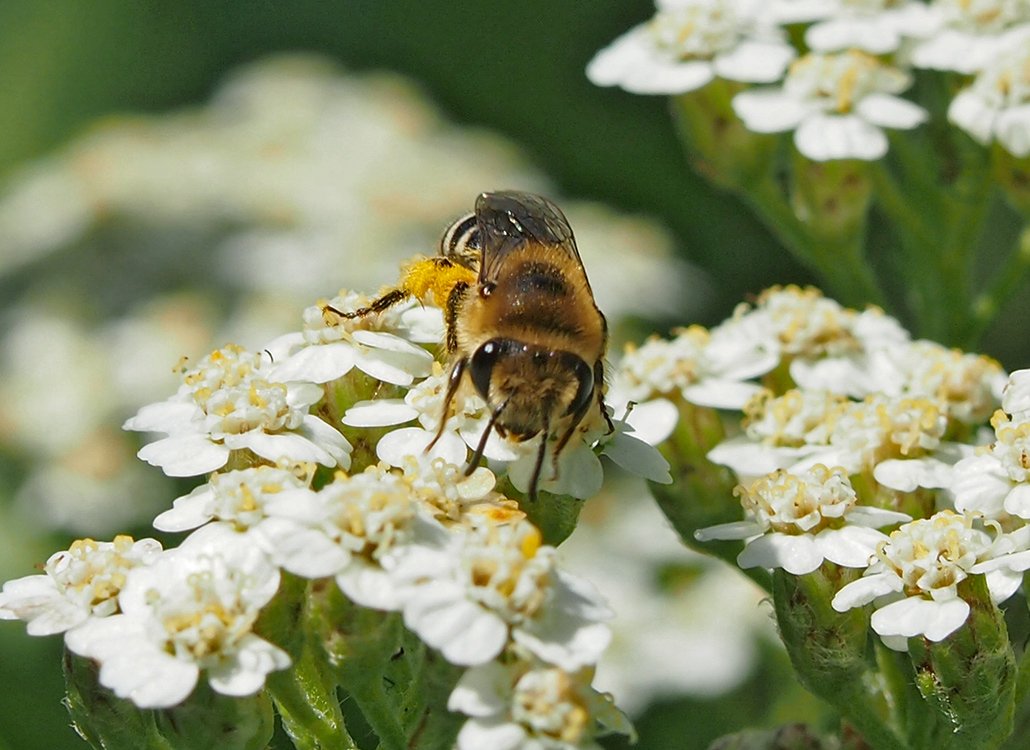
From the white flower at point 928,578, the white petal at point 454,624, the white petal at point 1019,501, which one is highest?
the white petal at point 454,624

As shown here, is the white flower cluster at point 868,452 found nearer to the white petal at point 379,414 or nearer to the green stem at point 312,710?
the white petal at point 379,414

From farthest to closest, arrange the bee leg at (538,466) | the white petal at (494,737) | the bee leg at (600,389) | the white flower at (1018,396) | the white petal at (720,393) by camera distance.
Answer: the white petal at (720,393) → the white flower at (1018,396) → the bee leg at (600,389) → the bee leg at (538,466) → the white petal at (494,737)

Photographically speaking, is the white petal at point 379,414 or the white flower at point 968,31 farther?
the white flower at point 968,31

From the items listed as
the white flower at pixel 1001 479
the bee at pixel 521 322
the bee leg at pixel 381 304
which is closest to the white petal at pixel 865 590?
the white flower at pixel 1001 479

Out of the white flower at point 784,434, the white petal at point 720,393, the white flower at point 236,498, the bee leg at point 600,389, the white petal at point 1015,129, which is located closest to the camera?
the white flower at point 236,498

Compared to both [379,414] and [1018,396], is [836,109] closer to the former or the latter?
[1018,396]

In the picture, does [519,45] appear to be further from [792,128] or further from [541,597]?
[541,597]

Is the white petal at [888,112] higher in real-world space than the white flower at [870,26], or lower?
lower
